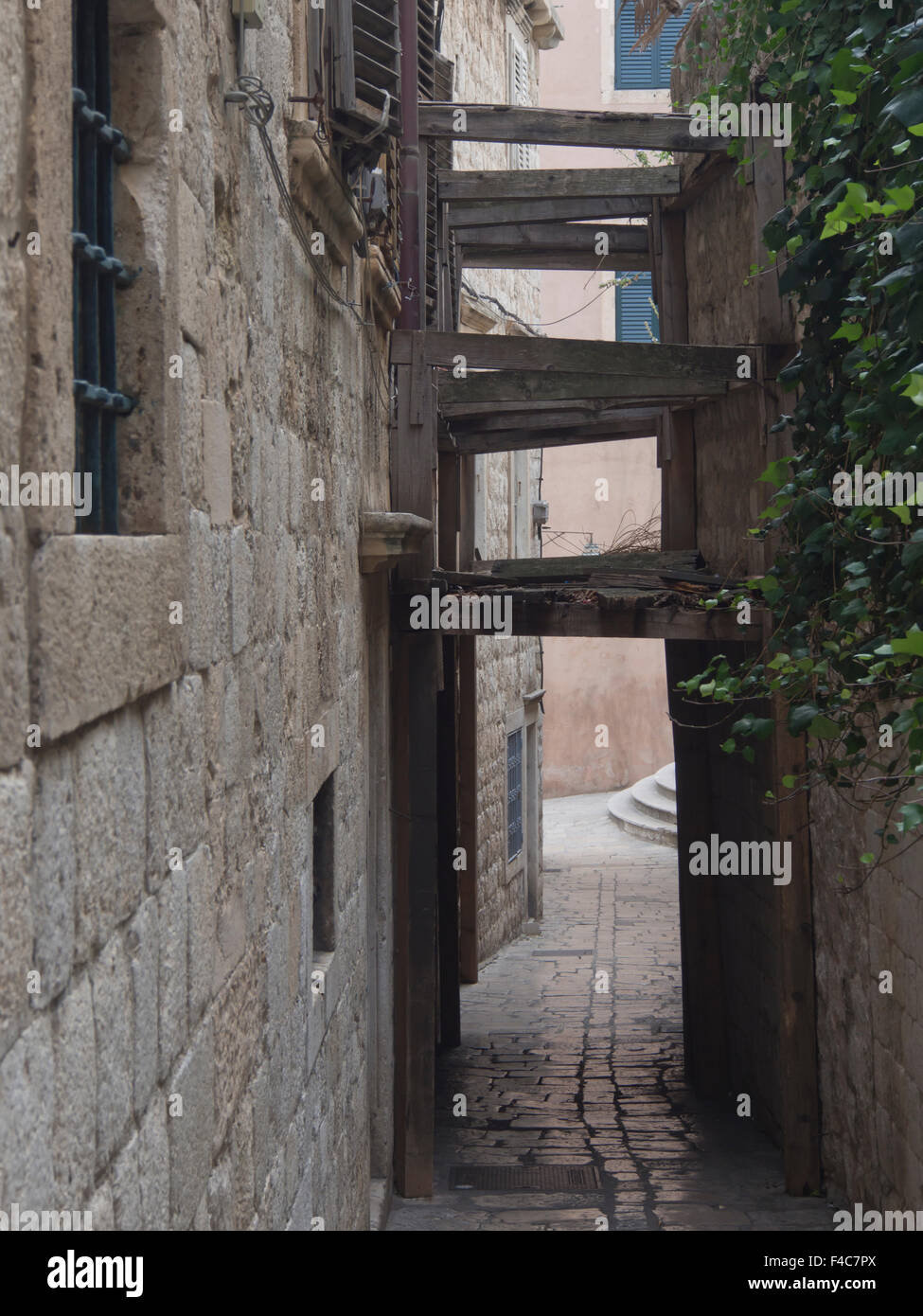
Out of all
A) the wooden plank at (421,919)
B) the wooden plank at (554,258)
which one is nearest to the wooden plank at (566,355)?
Answer: the wooden plank at (421,919)

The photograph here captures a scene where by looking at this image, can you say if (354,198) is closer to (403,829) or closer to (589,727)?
(403,829)

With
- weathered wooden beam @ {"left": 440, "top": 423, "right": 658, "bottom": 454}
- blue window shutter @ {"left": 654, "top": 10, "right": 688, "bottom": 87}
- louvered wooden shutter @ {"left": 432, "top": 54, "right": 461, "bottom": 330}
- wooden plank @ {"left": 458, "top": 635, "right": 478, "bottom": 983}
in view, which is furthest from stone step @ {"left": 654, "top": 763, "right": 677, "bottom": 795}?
blue window shutter @ {"left": 654, "top": 10, "right": 688, "bottom": 87}

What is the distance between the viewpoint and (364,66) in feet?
17.8

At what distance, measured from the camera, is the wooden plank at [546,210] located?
8.59 meters

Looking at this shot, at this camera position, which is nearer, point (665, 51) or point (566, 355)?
point (566, 355)

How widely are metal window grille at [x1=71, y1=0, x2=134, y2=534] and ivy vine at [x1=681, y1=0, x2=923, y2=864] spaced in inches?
75.4

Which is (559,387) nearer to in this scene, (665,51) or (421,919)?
(421,919)

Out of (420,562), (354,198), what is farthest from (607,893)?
(354,198)

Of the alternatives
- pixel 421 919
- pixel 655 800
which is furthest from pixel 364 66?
pixel 655 800

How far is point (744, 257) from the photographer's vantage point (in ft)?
25.0

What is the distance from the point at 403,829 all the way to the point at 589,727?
15058 millimetres

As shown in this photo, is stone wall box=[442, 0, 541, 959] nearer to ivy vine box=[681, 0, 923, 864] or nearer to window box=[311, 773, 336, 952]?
ivy vine box=[681, 0, 923, 864]

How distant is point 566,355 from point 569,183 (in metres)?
2.03

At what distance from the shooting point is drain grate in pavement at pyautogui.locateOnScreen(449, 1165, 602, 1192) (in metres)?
6.94
